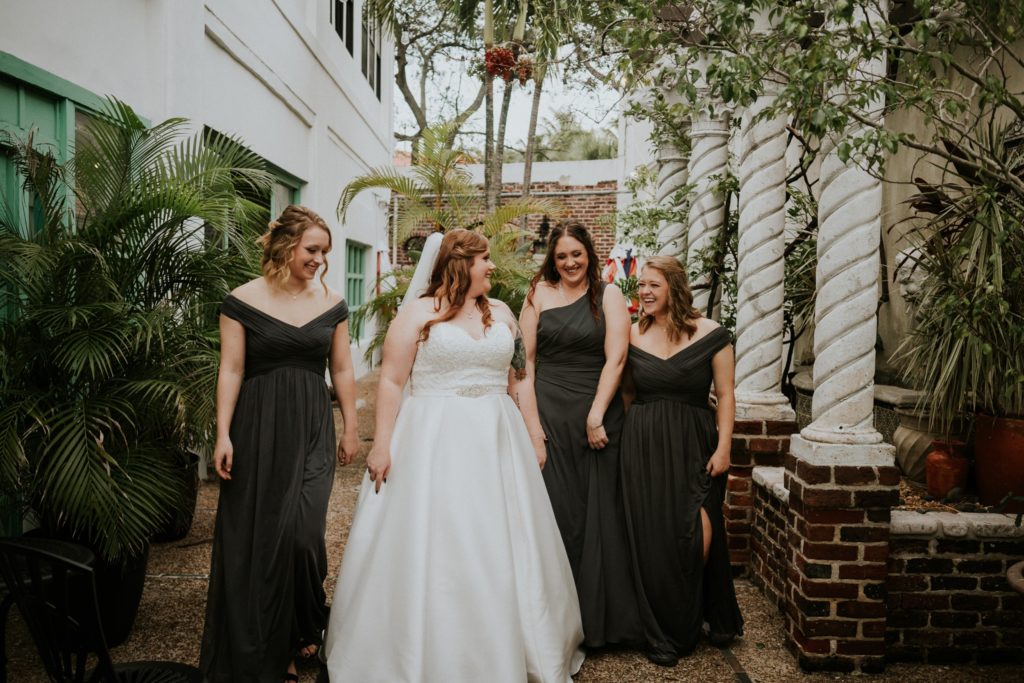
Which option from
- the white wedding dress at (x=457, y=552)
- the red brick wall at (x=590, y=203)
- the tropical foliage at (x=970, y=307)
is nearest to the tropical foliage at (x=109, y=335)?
the white wedding dress at (x=457, y=552)

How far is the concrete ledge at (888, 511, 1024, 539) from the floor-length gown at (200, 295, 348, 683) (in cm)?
262

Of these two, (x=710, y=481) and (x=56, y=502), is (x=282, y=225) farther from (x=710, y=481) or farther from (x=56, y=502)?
(x=710, y=481)

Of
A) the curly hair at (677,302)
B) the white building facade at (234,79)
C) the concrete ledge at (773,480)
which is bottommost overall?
the concrete ledge at (773,480)

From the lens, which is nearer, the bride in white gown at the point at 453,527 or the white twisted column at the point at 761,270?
Answer: the bride in white gown at the point at 453,527

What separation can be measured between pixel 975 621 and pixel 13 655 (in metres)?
4.42

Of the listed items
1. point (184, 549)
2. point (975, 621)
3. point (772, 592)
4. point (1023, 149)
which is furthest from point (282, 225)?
point (1023, 149)

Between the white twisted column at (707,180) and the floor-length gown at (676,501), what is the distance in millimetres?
2120

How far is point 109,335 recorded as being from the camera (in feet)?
12.1

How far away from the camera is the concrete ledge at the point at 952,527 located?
389 cm

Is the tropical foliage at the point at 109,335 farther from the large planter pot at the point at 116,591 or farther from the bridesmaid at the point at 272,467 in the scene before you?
the bridesmaid at the point at 272,467

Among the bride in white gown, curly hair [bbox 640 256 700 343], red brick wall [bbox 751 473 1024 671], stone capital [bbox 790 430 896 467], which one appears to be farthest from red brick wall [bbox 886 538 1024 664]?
the bride in white gown

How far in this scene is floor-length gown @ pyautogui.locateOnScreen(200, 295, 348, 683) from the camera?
3.48 metres

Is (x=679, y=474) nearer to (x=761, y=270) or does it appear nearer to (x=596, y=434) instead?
(x=596, y=434)

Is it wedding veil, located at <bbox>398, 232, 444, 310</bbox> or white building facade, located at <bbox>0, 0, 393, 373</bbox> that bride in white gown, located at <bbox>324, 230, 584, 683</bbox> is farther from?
white building facade, located at <bbox>0, 0, 393, 373</bbox>
